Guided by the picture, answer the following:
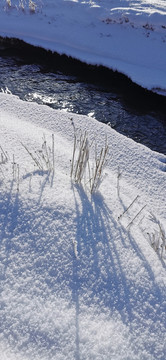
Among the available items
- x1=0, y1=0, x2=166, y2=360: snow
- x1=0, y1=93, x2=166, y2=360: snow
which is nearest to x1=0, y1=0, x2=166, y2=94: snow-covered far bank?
x1=0, y1=0, x2=166, y2=360: snow

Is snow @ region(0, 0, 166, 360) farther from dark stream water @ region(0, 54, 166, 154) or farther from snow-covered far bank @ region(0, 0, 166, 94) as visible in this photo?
snow-covered far bank @ region(0, 0, 166, 94)

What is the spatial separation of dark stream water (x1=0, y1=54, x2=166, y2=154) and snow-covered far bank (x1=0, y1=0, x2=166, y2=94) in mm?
677

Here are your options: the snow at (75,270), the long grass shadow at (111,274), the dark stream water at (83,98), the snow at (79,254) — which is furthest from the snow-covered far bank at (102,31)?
the long grass shadow at (111,274)

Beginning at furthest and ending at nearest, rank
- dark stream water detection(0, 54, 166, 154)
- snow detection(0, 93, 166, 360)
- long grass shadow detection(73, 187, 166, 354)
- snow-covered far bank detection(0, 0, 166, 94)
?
snow-covered far bank detection(0, 0, 166, 94)
dark stream water detection(0, 54, 166, 154)
long grass shadow detection(73, 187, 166, 354)
snow detection(0, 93, 166, 360)

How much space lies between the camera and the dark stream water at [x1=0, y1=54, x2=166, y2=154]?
454cm

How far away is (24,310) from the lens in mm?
1946

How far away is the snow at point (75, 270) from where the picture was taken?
73.5 inches

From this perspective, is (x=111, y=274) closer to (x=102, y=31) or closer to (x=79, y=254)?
(x=79, y=254)

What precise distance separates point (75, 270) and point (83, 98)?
351 centimetres

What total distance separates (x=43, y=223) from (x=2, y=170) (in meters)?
0.76

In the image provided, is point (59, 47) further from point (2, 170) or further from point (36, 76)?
point (2, 170)

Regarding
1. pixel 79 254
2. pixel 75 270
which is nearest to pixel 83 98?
pixel 79 254

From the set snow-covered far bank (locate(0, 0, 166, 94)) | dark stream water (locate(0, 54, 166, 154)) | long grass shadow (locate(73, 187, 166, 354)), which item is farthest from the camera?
snow-covered far bank (locate(0, 0, 166, 94))

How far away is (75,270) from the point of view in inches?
86.4
